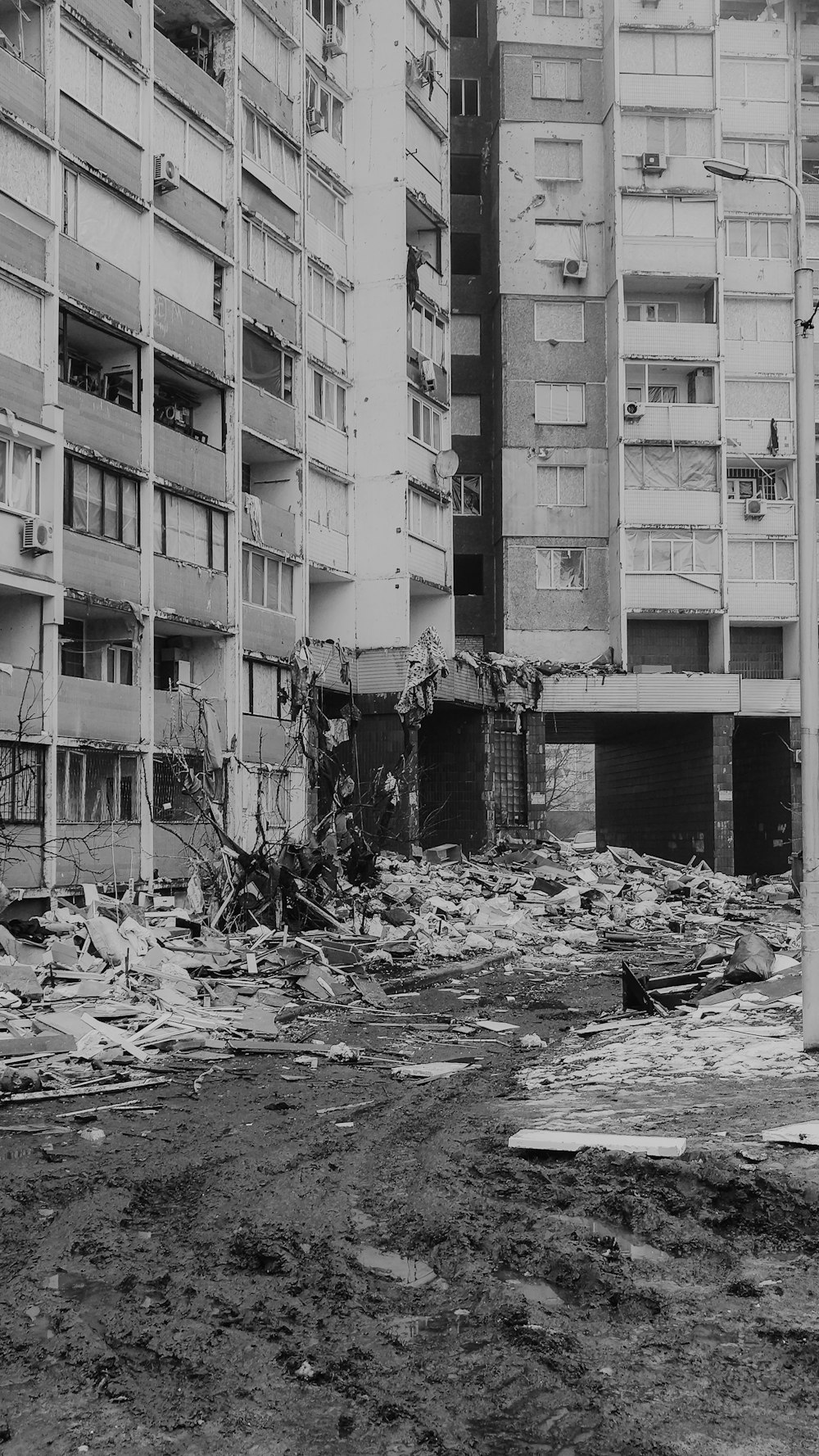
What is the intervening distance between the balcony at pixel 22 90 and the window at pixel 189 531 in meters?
6.95

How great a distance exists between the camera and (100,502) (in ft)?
81.5

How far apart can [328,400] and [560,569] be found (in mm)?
9831

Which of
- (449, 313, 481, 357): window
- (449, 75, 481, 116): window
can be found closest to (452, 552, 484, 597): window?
(449, 313, 481, 357): window

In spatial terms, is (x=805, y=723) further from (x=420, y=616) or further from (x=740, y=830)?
(x=740, y=830)

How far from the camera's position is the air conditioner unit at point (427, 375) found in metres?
35.3

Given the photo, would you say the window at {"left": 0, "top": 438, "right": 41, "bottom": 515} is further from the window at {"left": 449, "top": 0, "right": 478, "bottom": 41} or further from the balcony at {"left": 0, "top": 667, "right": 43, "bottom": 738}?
the window at {"left": 449, "top": 0, "right": 478, "bottom": 41}

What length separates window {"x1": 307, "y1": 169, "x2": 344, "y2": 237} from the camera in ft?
109

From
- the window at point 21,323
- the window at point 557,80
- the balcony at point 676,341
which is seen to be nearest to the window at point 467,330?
the balcony at point 676,341

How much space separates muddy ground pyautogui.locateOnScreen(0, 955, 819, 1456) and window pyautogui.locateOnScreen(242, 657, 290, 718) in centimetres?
2095

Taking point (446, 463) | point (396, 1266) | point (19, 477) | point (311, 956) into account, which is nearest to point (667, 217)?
point (446, 463)

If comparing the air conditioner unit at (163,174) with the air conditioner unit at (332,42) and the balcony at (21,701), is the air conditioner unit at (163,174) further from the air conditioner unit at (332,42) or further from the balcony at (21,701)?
the balcony at (21,701)

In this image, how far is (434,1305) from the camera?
16.1 feet

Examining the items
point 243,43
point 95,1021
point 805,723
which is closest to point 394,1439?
point 805,723

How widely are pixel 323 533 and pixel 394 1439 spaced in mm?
29842
